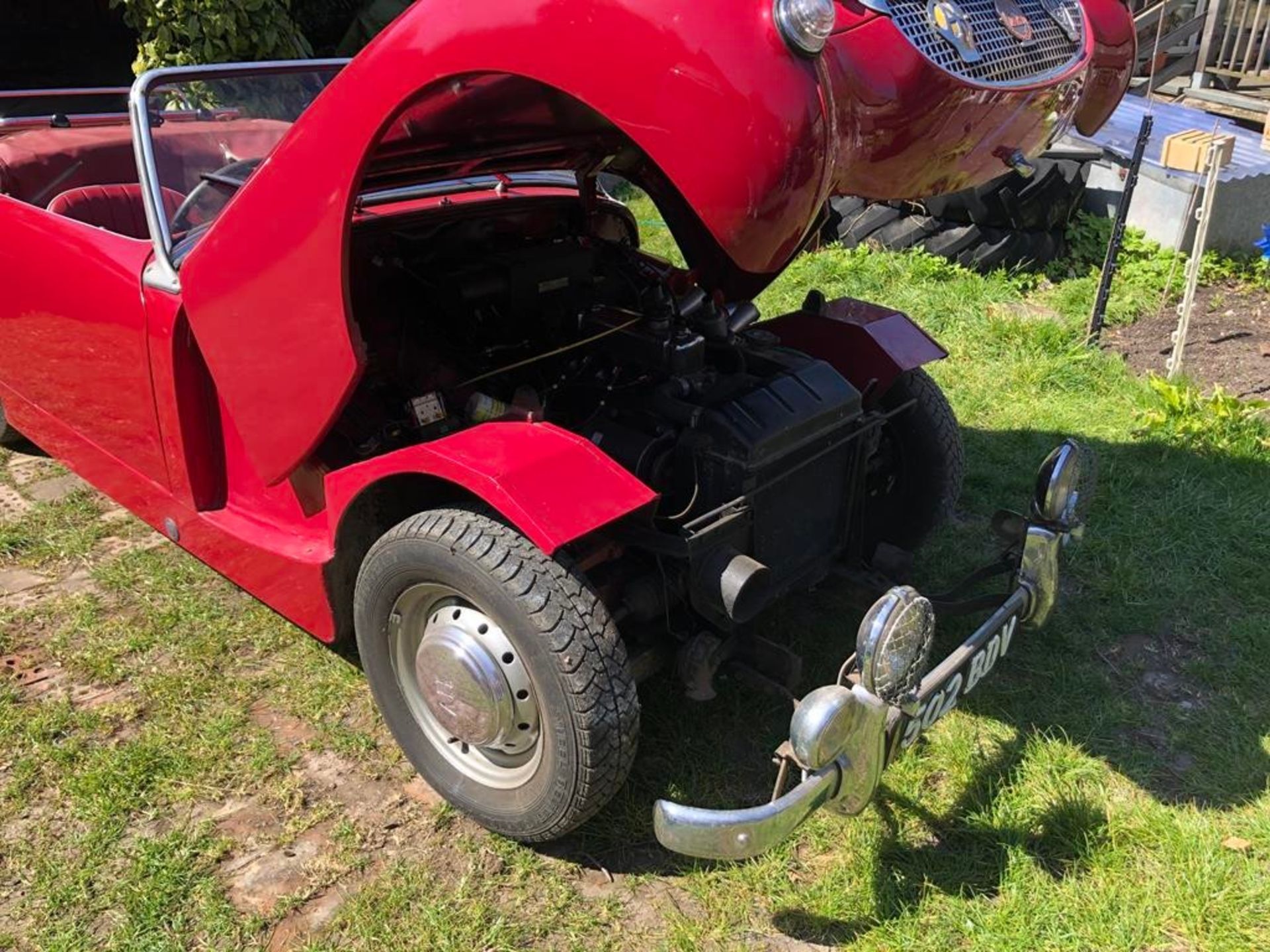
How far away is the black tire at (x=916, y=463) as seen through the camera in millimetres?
3312

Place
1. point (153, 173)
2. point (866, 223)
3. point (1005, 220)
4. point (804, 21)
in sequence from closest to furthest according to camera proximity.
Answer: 1. point (804, 21)
2. point (153, 173)
3. point (1005, 220)
4. point (866, 223)

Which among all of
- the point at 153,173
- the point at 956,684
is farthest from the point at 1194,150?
the point at 153,173

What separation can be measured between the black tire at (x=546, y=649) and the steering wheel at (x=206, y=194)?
120 cm

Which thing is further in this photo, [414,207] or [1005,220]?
[1005,220]

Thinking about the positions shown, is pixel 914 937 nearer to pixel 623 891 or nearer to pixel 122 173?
pixel 623 891

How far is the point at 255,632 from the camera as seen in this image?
10.7 feet

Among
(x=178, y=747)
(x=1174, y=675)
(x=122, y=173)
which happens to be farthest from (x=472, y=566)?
(x=122, y=173)

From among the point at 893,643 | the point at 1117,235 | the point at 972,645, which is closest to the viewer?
the point at 893,643

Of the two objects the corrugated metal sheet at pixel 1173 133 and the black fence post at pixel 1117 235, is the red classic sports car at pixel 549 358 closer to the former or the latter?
the black fence post at pixel 1117 235

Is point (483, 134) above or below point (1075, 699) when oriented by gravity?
above

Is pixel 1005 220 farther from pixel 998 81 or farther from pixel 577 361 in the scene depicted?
pixel 998 81

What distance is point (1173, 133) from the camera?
7.11 m

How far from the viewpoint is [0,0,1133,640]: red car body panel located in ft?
5.78

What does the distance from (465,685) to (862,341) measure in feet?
5.45
